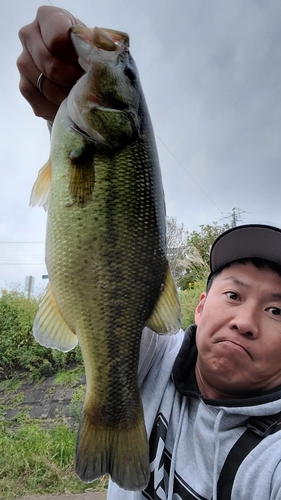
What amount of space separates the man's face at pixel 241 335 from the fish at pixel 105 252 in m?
0.40

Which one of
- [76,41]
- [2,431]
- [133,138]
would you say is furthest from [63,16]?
[2,431]

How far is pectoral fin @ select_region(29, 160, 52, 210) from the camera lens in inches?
48.7

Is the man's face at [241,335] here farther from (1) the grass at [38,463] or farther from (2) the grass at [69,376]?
(2) the grass at [69,376]

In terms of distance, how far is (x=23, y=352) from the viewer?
670 cm

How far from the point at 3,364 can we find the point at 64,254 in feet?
20.2

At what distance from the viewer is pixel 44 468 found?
378 centimetres

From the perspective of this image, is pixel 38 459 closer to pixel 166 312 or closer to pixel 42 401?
pixel 42 401

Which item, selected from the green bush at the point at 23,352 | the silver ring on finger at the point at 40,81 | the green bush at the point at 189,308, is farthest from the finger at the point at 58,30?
the green bush at the point at 23,352

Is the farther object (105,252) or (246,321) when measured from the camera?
(246,321)

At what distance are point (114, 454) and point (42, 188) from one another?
0.79m

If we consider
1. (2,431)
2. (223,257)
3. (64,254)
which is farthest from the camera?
(2,431)

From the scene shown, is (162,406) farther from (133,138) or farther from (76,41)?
(76,41)

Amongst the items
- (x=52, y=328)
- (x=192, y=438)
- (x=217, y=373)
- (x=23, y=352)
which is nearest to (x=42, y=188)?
(x=52, y=328)

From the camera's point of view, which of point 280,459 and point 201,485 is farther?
point 201,485
